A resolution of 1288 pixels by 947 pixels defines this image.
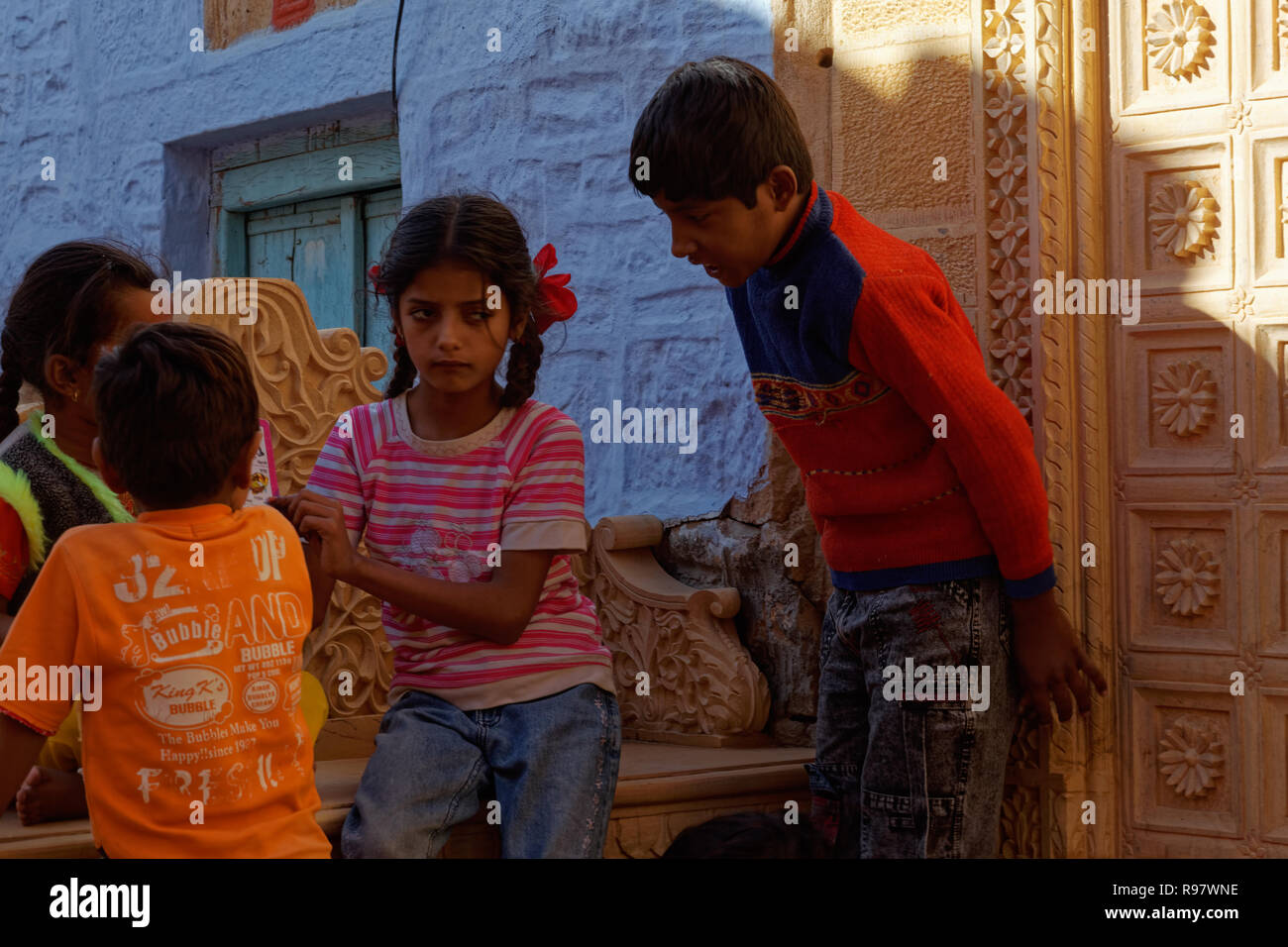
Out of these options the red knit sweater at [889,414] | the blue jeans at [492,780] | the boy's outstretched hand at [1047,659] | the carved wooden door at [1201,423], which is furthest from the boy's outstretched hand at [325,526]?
the carved wooden door at [1201,423]

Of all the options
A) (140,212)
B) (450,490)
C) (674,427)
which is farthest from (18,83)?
(450,490)

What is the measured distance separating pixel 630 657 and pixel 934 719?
1.13 m

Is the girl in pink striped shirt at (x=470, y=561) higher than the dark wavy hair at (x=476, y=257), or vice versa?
the dark wavy hair at (x=476, y=257)

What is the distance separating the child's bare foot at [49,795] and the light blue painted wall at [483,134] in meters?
1.61

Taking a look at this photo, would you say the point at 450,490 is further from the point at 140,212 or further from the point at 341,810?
the point at 140,212

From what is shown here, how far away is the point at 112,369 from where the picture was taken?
6.47 ft

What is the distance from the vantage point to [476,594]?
2.45m

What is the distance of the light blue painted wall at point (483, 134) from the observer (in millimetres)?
3576
